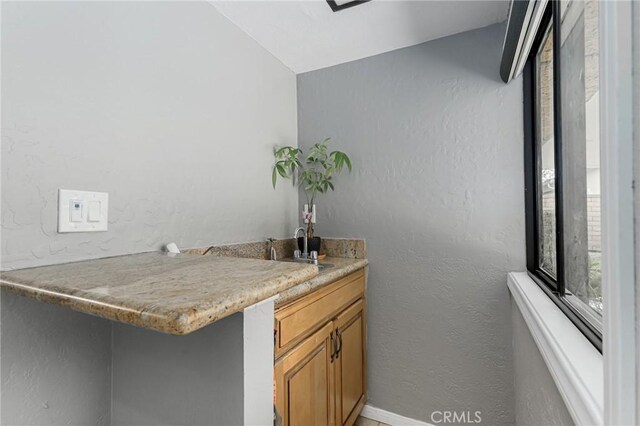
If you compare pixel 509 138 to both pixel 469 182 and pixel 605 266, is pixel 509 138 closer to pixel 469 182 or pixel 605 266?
pixel 469 182

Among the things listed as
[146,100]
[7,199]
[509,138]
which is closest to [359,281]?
[509,138]

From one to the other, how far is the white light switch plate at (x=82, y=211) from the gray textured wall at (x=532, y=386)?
137 centimetres

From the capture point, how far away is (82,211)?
3.00ft

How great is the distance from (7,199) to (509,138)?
6.67 ft

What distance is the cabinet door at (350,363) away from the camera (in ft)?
4.90

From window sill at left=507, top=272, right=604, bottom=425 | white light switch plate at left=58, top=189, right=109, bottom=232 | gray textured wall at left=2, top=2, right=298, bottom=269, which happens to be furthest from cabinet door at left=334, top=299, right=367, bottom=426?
white light switch plate at left=58, top=189, right=109, bottom=232

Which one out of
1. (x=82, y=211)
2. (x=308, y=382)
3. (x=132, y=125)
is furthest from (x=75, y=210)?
(x=308, y=382)

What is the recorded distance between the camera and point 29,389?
798mm

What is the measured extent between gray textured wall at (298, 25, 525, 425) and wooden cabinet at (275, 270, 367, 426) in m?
0.19

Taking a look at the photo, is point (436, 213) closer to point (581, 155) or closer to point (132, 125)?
point (581, 155)

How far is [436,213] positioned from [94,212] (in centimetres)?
160

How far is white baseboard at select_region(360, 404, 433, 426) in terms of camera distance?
5.65 ft

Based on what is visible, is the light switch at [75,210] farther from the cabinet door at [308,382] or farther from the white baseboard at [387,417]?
the white baseboard at [387,417]

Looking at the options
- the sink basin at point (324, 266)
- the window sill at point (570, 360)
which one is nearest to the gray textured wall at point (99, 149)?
the sink basin at point (324, 266)
